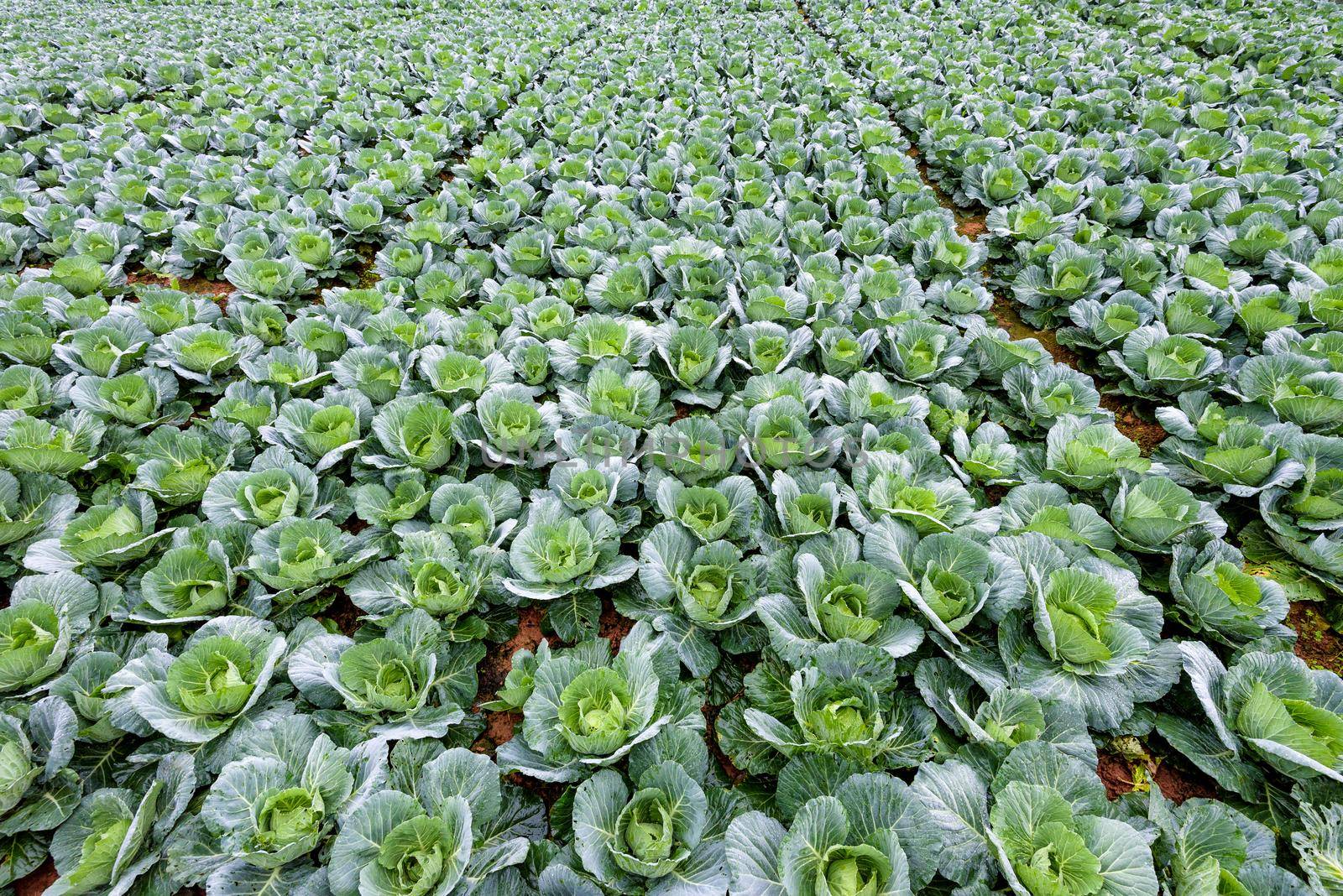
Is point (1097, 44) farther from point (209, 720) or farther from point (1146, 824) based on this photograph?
point (209, 720)

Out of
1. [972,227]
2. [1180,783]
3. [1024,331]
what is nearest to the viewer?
[1180,783]

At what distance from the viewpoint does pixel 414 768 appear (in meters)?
2.33

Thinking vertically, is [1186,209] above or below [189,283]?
above

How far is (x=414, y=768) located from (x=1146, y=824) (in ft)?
7.95

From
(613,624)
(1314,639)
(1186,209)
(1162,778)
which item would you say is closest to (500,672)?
(613,624)

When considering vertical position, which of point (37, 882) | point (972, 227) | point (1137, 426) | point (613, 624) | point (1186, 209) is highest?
point (1186, 209)

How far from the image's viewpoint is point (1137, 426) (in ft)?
13.5

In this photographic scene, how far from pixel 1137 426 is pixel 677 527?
10.3 ft

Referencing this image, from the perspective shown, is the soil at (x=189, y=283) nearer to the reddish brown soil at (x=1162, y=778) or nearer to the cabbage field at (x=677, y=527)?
the cabbage field at (x=677, y=527)

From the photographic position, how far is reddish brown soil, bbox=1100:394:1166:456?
4004 millimetres

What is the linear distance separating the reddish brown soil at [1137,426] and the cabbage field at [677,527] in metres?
0.03

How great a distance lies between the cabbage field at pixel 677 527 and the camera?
2100mm

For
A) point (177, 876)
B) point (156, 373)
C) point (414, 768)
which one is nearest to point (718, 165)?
point (156, 373)

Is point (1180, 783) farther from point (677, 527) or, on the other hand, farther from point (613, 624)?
point (613, 624)
